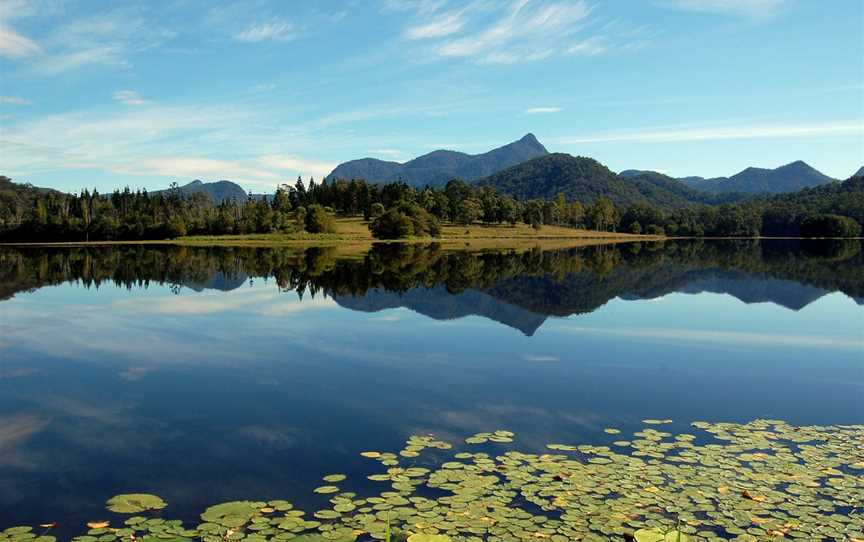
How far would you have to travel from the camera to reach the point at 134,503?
1077cm

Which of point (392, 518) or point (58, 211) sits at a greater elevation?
point (58, 211)

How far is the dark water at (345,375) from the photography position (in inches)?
508

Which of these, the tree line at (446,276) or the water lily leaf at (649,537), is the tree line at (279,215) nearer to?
the tree line at (446,276)

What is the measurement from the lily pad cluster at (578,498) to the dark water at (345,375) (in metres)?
0.90

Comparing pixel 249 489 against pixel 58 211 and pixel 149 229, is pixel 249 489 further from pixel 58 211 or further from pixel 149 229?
pixel 58 211

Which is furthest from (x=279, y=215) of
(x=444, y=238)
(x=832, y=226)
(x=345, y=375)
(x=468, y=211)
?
(x=832, y=226)

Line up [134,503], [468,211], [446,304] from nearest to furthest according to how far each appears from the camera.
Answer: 1. [134,503]
2. [446,304]
3. [468,211]

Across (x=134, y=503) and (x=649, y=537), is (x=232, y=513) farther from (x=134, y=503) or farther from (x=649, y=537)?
(x=649, y=537)

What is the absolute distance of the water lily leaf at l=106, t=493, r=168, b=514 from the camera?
1052 centimetres

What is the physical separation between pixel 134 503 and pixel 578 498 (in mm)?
8142

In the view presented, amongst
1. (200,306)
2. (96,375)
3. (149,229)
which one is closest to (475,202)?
(149,229)

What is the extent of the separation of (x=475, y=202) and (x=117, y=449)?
562 ft

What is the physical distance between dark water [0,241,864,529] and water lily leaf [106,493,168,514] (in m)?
0.22

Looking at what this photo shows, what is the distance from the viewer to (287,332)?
1139 inches
